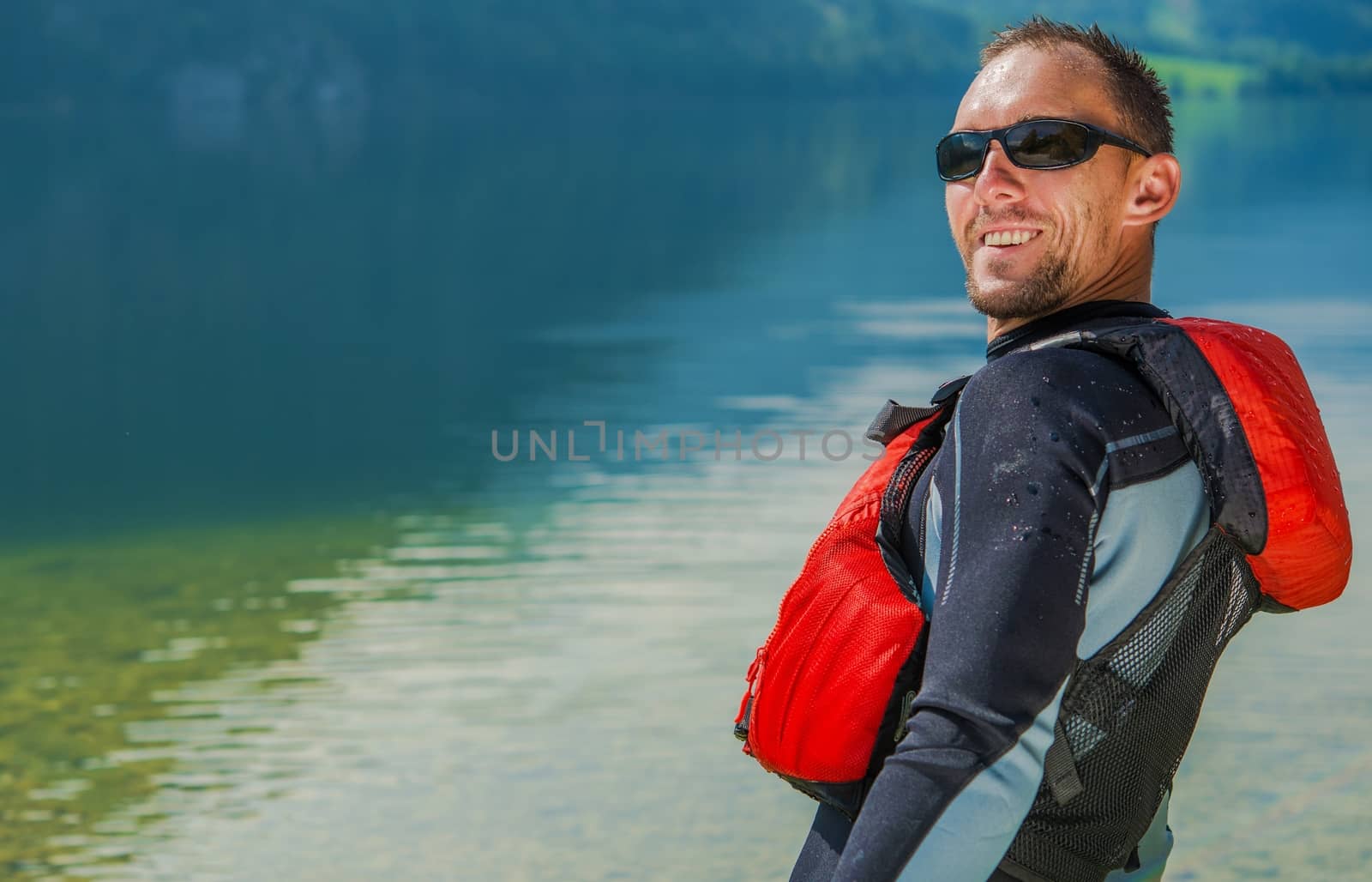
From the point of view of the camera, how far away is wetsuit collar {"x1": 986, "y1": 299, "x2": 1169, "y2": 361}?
84.0 inches

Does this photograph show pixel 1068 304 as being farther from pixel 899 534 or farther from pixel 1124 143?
pixel 899 534

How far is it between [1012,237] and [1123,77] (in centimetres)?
26

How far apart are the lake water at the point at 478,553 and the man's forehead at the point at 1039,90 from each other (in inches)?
176

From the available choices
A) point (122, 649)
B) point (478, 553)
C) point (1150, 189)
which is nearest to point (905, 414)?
point (1150, 189)

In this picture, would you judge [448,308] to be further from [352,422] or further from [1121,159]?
[1121,159]

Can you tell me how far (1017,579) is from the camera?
1.80 metres

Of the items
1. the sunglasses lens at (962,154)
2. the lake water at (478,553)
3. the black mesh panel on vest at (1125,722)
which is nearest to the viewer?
the black mesh panel on vest at (1125,722)

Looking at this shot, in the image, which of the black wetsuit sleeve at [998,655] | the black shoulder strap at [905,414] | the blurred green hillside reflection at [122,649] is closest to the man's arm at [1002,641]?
the black wetsuit sleeve at [998,655]

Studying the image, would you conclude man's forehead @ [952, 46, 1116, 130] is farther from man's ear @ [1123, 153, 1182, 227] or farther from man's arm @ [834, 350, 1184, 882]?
man's arm @ [834, 350, 1184, 882]

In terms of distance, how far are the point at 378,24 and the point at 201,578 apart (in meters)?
139

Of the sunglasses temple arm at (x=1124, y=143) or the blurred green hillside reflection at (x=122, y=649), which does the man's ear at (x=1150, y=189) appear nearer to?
the sunglasses temple arm at (x=1124, y=143)

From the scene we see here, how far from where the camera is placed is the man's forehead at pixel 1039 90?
2.16 meters

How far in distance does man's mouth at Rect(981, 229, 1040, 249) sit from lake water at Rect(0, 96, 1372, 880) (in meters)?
4.41

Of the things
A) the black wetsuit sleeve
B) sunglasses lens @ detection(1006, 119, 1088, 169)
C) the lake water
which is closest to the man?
the black wetsuit sleeve
